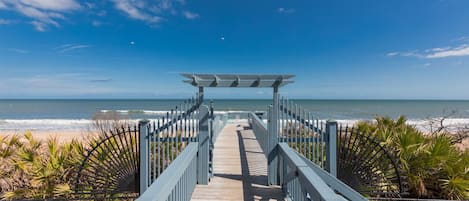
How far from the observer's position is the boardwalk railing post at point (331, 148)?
444cm

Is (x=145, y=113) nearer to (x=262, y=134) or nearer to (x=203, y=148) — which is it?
(x=262, y=134)

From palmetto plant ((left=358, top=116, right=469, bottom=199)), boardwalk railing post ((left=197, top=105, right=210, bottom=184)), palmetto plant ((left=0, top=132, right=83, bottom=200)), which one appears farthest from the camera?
palmetto plant ((left=0, top=132, right=83, bottom=200))

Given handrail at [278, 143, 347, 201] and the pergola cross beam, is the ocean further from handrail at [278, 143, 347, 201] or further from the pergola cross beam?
handrail at [278, 143, 347, 201]

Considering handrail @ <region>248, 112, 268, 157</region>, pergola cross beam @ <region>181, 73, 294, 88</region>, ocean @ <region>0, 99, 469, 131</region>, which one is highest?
pergola cross beam @ <region>181, 73, 294, 88</region>

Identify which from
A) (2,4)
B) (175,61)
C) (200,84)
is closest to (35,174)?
(200,84)

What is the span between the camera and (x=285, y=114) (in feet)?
15.7

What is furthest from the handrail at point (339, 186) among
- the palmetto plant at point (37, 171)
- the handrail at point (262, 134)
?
the palmetto plant at point (37, 171)

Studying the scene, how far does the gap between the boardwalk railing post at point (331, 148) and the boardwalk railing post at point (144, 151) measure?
3.21 meters

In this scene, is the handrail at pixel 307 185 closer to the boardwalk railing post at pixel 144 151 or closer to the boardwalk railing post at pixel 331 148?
the boardwalk railing post at pixel 331 148

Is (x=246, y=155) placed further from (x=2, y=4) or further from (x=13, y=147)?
(x=2, y=4)

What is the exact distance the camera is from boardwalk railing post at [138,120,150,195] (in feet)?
14.0

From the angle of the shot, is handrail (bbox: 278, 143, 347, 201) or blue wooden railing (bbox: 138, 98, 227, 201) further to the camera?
blue wooden railing (bbox: 138, 98, 227, 201)

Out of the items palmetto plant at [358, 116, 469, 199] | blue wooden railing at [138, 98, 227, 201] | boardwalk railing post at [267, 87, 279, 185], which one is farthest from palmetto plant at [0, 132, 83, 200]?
palmetto plant at [358, 116, 469, 199]

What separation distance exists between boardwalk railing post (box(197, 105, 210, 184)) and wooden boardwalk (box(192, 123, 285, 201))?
0.62ft
